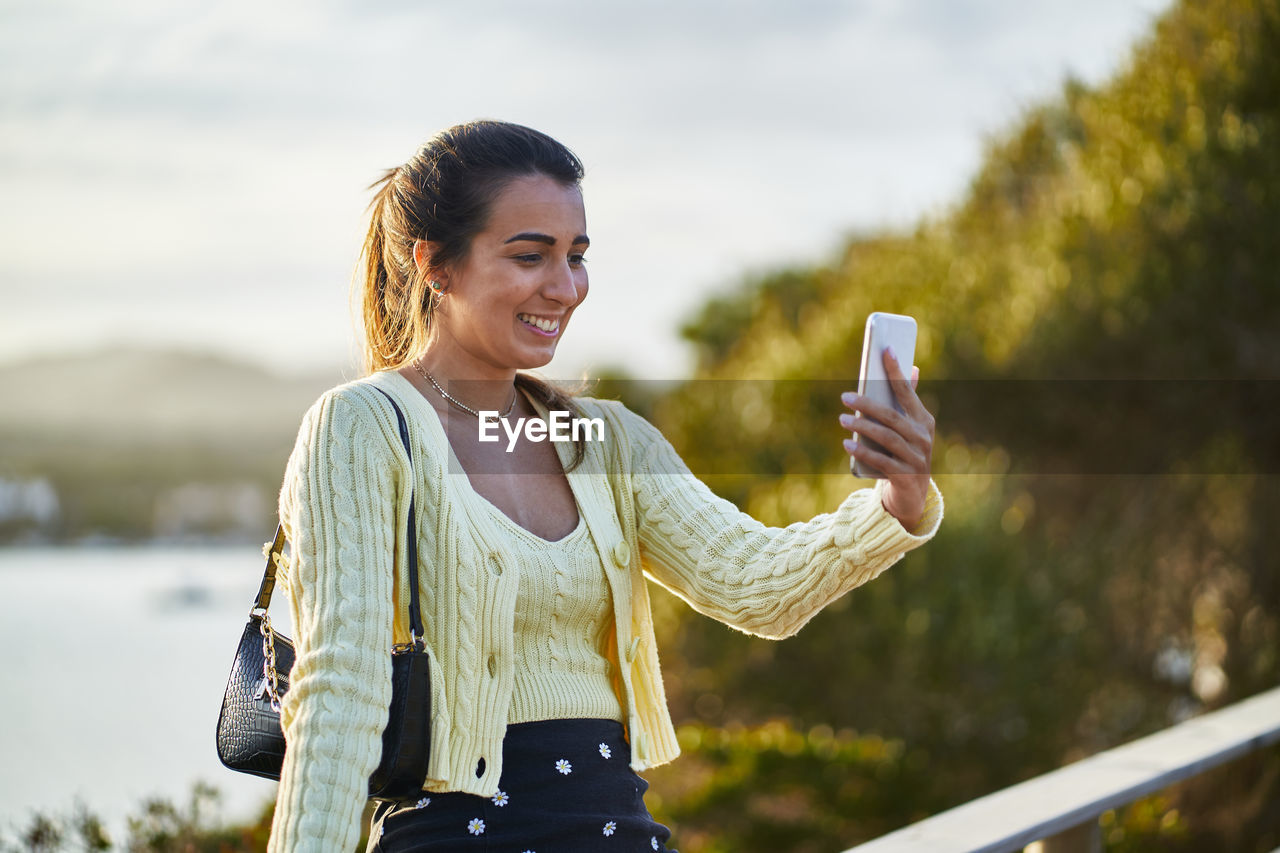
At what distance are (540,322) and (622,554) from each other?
14.0 inches

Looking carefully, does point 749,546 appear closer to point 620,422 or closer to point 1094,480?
point 620,422

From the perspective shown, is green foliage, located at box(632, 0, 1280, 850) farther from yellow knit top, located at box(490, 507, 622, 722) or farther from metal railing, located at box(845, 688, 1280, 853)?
yellow knit top, located at box(490, 507, 622, 722)

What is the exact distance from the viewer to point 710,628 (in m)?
6.72

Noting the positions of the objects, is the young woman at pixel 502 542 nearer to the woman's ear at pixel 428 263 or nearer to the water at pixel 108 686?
the woman's ear at pixel 428 263

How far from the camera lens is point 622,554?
1.68 m

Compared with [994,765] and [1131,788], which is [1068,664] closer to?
[994,765]

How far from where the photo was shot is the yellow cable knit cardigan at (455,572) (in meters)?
1.31

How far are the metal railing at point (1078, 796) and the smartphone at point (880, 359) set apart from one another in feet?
2.83

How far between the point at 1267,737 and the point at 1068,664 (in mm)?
3425

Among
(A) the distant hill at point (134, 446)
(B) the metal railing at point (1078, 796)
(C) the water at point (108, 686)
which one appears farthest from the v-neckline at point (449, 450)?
(A) the distant hill at point (134, 446)

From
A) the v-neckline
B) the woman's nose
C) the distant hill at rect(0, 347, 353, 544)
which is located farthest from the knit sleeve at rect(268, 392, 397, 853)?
the distant hill at rect(0, 347, 353, 544)

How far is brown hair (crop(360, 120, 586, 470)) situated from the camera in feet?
5.36

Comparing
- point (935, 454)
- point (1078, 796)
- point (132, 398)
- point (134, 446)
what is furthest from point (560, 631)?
point (132, 398)

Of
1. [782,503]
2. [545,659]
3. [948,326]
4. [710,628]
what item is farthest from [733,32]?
[545,659]
